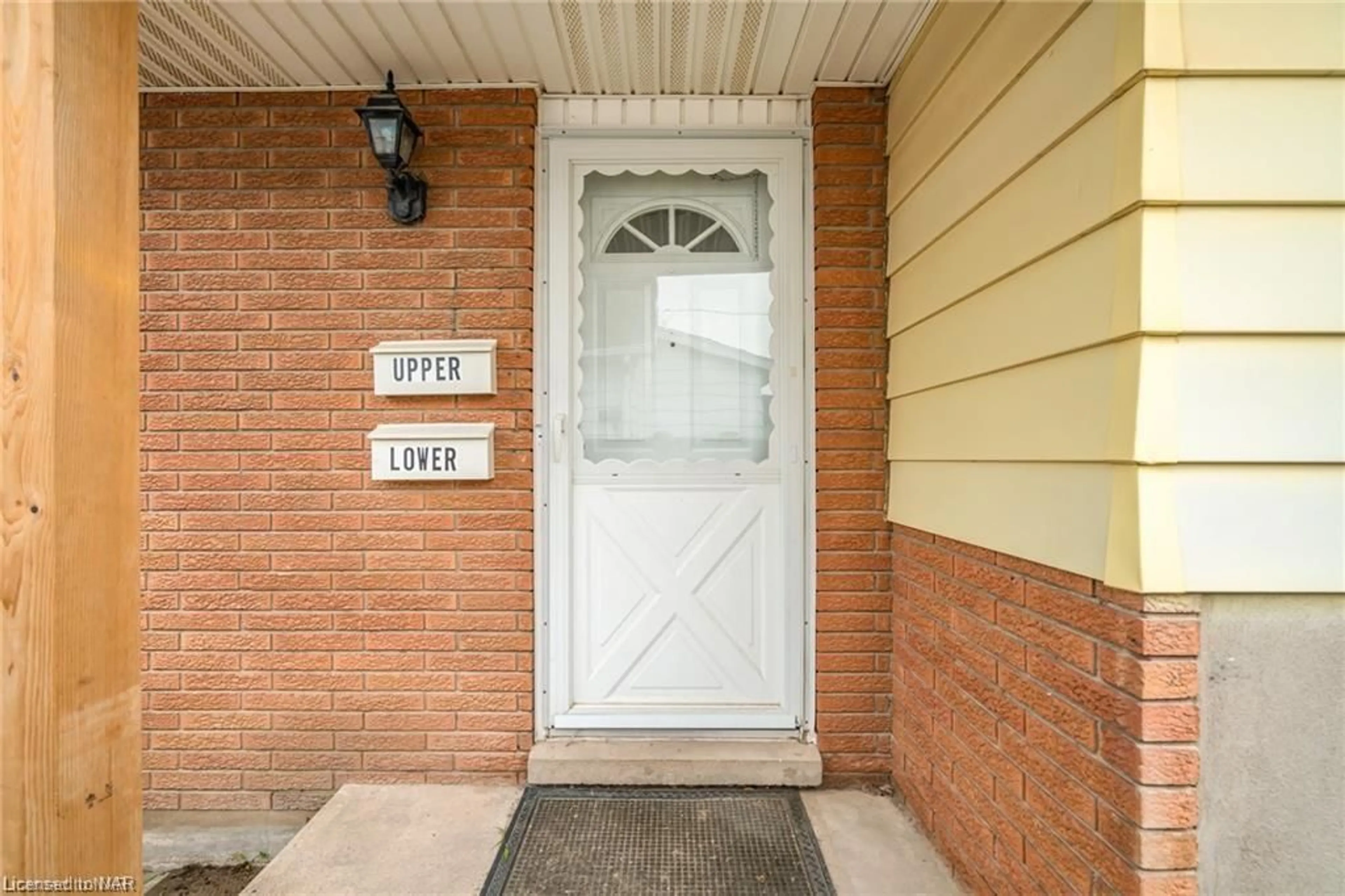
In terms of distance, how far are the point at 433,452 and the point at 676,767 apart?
150cm

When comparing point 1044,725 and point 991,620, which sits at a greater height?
point 991,620

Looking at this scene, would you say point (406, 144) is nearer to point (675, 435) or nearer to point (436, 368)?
point (436, 368)

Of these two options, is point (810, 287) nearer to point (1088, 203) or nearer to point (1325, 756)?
point (1088, 203)

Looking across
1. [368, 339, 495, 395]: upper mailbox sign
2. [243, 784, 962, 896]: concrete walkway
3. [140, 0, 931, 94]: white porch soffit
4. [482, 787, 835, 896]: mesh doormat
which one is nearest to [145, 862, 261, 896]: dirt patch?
[243, 784, 962, 896]: concrete walkway

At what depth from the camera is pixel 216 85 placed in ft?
7.93

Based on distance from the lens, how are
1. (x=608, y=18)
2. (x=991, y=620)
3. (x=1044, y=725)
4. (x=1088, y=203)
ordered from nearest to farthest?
(x=1088, y=203)
(x=1044, y=725)
(x=991, y=620)
(x=608, y=18)

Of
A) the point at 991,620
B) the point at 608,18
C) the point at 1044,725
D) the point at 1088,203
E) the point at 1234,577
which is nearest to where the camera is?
the point at 1234,577

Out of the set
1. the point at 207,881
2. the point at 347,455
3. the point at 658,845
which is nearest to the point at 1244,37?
the point at 658,845

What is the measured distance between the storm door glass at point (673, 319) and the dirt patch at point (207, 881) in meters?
2.07

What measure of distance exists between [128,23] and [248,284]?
137 cm

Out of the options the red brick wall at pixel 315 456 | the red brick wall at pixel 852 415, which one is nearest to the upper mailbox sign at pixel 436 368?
the red brick wall at pixel 315 456

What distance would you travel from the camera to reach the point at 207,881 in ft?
7.82

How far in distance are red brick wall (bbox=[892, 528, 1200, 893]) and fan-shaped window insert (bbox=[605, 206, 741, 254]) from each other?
138 centimetres

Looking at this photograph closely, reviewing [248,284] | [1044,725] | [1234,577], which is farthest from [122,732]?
[1234,577]
